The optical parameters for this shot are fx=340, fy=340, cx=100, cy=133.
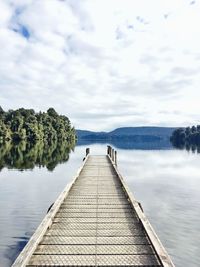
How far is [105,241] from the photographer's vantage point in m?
10.3

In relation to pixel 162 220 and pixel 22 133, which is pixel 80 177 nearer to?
pixel 162 220

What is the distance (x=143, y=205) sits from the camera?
22359mm

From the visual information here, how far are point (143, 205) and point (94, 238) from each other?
40.1 ft

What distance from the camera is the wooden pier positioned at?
871 centimetres

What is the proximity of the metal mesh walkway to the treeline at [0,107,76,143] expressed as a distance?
256ft

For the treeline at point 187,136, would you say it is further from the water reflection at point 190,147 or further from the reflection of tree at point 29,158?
the reflection of tree at point 29,158

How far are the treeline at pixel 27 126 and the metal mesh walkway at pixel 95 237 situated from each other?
77957mm

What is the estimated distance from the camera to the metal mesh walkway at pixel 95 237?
884 centimetres

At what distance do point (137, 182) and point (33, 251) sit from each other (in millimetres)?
24172

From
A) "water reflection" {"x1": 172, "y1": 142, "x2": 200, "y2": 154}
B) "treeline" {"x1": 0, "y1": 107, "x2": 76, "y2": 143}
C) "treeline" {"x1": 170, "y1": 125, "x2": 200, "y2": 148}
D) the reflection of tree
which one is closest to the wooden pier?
the reflection of tree

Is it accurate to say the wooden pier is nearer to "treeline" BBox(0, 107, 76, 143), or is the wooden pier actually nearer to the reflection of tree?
the reflection of tree

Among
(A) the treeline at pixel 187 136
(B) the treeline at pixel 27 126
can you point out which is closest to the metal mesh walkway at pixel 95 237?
(B) the treeline at pixel 27 126

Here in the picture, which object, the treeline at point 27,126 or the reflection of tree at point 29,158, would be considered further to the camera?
the treeline at point 27,126

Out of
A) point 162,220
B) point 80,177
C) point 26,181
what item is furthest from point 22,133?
point 162,220
